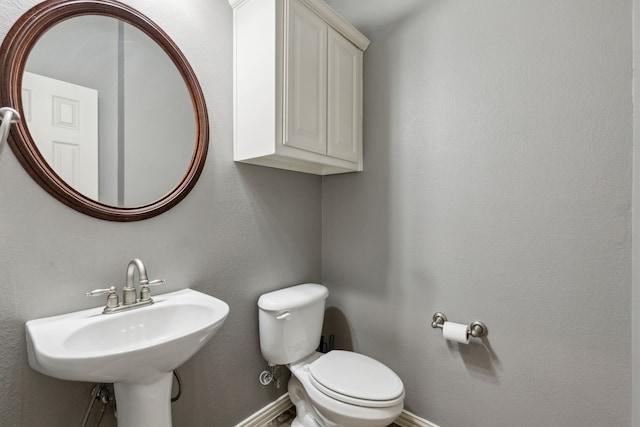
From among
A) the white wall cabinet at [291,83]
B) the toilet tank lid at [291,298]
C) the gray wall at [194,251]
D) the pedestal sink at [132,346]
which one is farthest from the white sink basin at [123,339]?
the white wall cabinet at [291,83]

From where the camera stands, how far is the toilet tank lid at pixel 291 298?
1.42 meters

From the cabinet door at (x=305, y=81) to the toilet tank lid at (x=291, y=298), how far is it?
→ 29.5 inches

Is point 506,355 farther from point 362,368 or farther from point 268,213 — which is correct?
point 268,213

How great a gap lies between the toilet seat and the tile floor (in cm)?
44

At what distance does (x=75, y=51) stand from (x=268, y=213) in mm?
999

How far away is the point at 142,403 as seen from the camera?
933mm

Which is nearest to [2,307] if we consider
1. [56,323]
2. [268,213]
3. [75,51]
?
[56,323]

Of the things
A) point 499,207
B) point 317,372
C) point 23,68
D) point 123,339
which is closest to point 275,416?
point 317,372

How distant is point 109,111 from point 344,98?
1.09m

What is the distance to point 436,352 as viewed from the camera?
1.47m

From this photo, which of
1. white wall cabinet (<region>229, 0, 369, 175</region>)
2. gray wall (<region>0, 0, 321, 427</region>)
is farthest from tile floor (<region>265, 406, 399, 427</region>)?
white wall cabinet (<region>229, 0, 369, 175</region>)

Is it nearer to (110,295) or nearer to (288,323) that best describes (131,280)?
(110,295)

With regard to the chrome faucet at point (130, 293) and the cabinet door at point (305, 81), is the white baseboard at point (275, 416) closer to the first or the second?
the chrome faucet at point (130, 293)

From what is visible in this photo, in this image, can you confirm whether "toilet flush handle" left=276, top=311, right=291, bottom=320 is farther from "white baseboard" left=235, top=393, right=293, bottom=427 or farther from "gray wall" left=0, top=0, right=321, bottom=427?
"white baseboard" left=235, top=393, right=293, bottom=427
